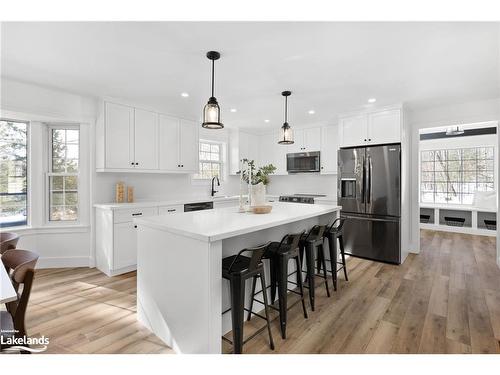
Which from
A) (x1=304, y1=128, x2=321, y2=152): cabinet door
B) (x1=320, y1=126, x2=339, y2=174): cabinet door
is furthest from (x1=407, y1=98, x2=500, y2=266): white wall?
(x1=304, y1=128, x2=321, y2=152): cabinet door

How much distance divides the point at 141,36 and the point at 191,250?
5.63 feet

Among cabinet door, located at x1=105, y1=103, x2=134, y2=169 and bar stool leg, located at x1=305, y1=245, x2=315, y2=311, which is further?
cabinet door, located at x1=105, y1=103, x2=134, y2=169

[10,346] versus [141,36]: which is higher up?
[141,36]

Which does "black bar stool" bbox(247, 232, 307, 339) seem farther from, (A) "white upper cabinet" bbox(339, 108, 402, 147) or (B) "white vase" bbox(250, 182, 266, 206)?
(A) "white upper cabinet" bbox(339, 108, 402, 147)

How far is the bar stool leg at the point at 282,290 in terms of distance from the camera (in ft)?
7.06

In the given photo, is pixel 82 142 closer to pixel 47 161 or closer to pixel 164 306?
pixel 47 161

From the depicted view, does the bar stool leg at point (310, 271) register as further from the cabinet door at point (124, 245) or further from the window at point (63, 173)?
the window at point (63, 173)

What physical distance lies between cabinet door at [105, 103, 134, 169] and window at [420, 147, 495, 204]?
7.27 m

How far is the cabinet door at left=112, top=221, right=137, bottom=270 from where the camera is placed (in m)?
3.52

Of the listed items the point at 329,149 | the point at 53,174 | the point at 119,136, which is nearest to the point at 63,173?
the point at 53,174

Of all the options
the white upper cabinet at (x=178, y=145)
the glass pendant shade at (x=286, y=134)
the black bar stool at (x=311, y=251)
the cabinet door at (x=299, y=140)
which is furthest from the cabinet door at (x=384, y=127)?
the white upper cabinet at (x=178, y=145)

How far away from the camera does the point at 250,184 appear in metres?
2.80
